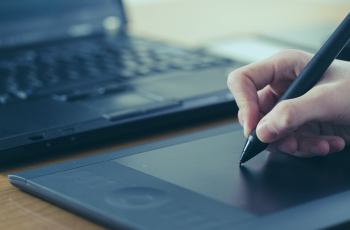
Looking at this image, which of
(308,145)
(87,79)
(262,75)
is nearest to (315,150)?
(308,145)

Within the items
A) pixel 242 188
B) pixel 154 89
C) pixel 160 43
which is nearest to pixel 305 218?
pixel 242 188

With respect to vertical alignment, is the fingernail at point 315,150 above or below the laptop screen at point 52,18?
below

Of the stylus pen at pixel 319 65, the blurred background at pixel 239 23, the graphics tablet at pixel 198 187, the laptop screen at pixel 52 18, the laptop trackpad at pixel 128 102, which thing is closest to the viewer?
the graphics tablet at pixel 198 187

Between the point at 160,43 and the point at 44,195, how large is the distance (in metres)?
0.58

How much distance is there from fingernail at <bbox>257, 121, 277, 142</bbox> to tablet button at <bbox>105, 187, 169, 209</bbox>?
110 millimetres

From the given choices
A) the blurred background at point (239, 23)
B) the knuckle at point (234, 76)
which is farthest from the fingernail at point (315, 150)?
the blurred background at point (239, 23)

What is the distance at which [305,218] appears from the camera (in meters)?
0.30

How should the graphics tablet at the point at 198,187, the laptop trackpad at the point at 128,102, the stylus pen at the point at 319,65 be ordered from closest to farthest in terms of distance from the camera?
the graphics tablet at the point at 198,187, the stylus pen at the point at 319,65, the laptop trackpad at the point at 128,102

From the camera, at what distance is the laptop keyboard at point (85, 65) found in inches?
23.8

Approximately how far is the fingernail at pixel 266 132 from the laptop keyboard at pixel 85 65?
27 centimetres

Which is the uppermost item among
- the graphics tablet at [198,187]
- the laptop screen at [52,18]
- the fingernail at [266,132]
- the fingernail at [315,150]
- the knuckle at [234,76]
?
the laptop screen at [52,18]

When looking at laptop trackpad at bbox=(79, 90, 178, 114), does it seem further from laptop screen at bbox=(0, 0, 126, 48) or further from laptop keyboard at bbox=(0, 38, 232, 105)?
laptop screen at bbox=(0, 0, 126, 48)

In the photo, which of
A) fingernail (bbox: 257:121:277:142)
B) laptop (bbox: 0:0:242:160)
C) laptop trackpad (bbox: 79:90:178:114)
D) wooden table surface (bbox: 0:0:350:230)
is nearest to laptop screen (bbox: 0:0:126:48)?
laptop (bbox: 0:0:242:160)

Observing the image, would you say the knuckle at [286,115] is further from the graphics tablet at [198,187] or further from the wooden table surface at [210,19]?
the wooden table surface at [210,19]
